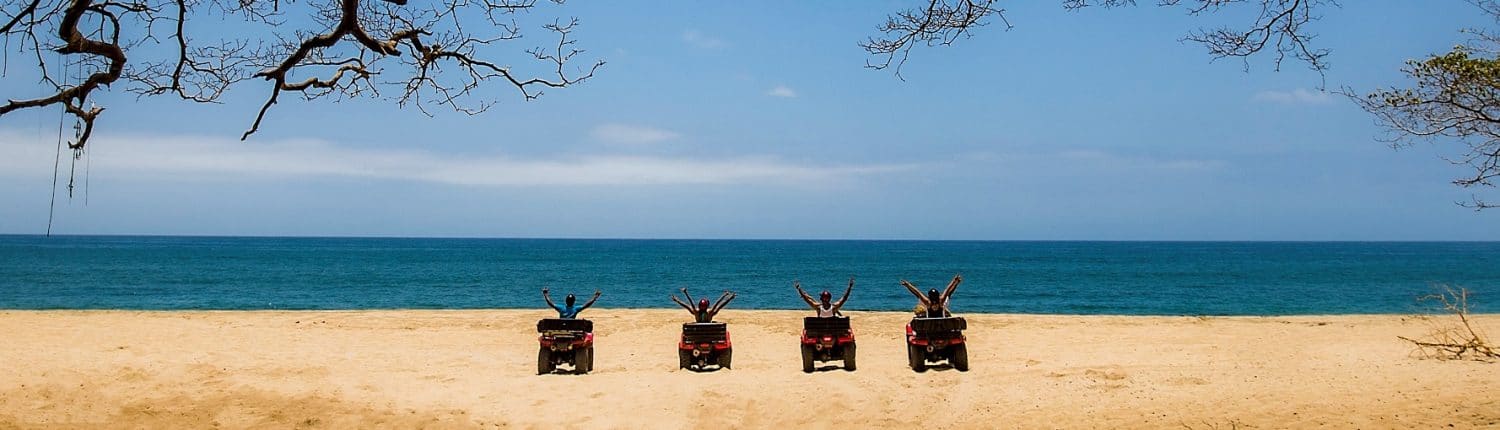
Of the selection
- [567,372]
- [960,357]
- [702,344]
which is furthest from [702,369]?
[960,357]

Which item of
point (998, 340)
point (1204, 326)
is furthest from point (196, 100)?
point (1204, 326)

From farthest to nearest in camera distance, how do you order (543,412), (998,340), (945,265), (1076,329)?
1. (945,265)
2. (1076,329)
3. (998,340)
4. (543,412)

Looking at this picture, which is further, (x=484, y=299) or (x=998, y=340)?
(x=484, y=299)

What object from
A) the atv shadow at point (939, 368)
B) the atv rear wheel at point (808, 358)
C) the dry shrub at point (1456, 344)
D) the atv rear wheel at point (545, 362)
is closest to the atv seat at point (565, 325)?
the atv rear wheel at point (545, 362)

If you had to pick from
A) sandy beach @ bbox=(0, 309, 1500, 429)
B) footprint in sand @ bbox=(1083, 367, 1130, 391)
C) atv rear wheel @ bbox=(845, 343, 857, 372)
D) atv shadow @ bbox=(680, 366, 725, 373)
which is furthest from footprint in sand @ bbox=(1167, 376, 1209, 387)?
atv shadow @ bbox=(680, 366, 725, 373)

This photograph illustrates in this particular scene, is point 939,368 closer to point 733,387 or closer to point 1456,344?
point 733,387

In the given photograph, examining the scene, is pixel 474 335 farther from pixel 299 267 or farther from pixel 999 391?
pixel 299 267

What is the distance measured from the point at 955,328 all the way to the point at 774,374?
2.58 meters

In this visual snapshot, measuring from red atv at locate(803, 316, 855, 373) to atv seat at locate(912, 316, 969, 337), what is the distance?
3.13 feet

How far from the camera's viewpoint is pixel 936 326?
514 inches

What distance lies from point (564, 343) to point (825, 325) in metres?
3.66

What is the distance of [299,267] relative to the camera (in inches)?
3415

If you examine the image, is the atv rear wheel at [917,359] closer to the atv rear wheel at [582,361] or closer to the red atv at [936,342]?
the red atv at [936,342]

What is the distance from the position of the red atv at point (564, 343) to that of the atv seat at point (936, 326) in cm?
453
